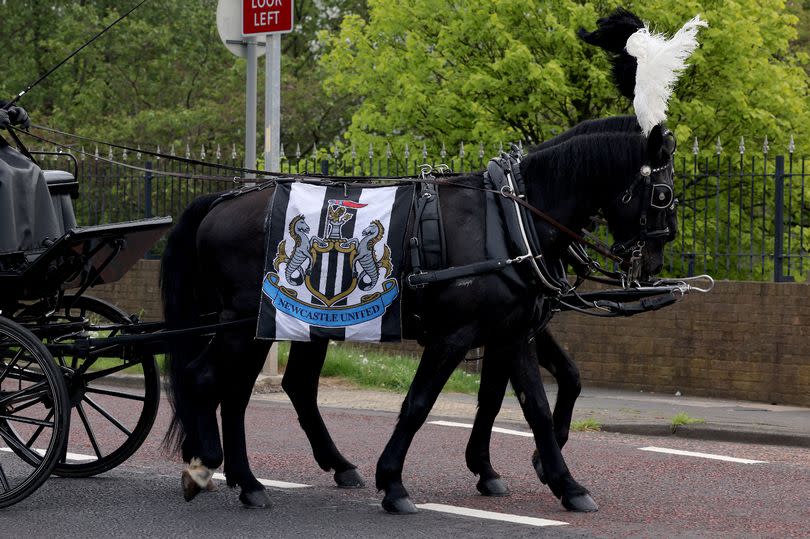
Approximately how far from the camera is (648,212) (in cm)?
699

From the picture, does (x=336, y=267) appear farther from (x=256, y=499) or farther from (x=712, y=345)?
(x=712, y=345)

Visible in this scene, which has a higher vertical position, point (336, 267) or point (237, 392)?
point (336, 267)

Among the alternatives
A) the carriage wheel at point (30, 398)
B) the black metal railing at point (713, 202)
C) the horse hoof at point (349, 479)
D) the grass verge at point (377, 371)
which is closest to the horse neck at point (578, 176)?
the horse hoof at point (349, 479)

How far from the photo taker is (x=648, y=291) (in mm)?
7594

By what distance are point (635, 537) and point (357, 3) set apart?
29.8 meters

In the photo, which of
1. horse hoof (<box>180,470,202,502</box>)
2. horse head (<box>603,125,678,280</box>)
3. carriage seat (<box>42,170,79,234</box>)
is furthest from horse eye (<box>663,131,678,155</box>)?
carriage seat (<box>42,170,79,234</box>)

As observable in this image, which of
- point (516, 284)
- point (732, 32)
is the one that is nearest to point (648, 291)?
point (516, 284)

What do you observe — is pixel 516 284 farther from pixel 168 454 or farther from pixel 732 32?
pixel 732 32

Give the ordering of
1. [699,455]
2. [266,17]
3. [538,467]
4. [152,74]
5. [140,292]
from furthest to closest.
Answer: [152,74] → [140,292] → [266,17] → [699,455] → [538,467]

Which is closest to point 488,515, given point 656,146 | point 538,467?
point 538,467

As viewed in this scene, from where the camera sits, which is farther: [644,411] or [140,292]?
[140,292]

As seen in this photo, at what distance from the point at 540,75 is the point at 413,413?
31.3 ft

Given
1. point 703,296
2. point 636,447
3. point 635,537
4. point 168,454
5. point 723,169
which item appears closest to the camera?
point 635,537

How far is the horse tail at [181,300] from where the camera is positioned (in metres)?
7.60
